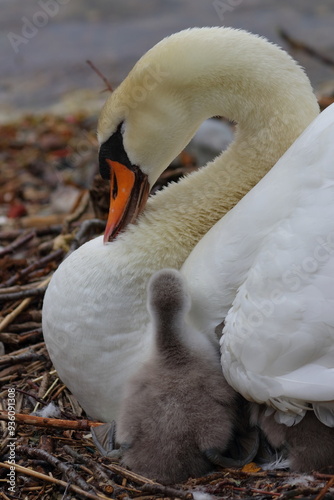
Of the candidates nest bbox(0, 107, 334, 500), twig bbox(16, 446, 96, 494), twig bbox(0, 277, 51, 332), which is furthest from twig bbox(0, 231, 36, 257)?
twig bbox(16, 446, 96, 494)

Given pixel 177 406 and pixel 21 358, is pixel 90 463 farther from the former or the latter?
pixel 21 358

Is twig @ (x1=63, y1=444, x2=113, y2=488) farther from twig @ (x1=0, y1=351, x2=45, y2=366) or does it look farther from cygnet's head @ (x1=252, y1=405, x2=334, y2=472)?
twig @ (x1=0, y1=351, x2=45, y2=366)

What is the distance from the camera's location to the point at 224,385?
145 inches

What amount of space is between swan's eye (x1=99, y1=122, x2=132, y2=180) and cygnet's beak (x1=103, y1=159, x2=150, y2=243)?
19 mm

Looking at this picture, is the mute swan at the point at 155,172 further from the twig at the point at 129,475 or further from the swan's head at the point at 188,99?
the twig at the point at 129,475

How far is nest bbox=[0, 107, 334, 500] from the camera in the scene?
3.52m

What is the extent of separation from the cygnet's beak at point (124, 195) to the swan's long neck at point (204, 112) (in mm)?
52

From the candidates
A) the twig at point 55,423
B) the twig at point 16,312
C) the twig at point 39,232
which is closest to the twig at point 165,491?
the twig at point 55,423

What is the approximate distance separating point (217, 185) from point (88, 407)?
49.6 inches

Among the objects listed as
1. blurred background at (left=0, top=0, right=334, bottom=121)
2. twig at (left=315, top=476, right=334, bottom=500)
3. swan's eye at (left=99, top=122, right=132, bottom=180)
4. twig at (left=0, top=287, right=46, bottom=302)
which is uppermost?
swan's eye at (left=99, top=122, right=132, bottom=180)

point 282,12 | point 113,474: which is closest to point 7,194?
point 113,474

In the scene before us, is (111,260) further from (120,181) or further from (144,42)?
(144,42)

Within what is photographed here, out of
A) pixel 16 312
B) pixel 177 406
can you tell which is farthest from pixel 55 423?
pixel 16 312

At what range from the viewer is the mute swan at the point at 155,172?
155 inches
